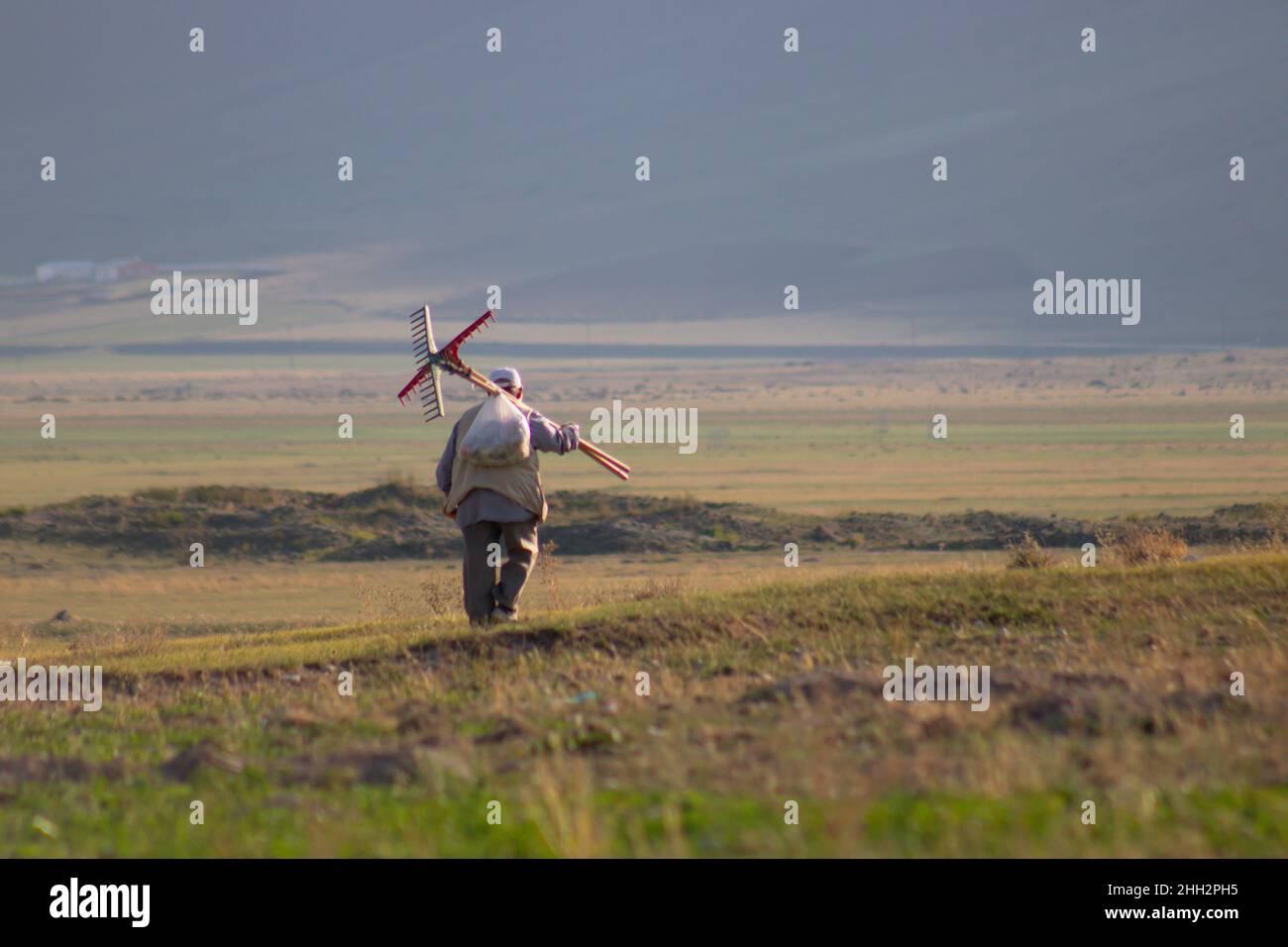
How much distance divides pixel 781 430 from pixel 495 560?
172 feet

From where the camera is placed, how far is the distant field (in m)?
41.5

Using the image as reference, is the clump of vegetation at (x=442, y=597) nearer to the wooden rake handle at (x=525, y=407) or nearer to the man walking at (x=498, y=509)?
the wooden rake handle at (x=525, y=407)

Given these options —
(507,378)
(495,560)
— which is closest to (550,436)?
(507,378)


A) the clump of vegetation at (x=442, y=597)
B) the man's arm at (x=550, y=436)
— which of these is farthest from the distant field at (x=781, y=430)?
the man's arm at (x=550, y=436)

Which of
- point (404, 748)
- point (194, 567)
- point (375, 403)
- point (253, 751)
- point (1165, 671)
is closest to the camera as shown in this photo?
point (404, 748)

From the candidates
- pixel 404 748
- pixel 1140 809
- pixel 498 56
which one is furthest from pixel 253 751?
pixel 498 56

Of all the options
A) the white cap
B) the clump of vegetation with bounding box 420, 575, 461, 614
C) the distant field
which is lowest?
the clump of vegetation with bounding box 420, 575, 461, 614

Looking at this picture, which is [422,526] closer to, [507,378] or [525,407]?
[525,407]

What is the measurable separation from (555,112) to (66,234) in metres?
46.3

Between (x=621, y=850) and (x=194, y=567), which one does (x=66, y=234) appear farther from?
(x=621, y=850)

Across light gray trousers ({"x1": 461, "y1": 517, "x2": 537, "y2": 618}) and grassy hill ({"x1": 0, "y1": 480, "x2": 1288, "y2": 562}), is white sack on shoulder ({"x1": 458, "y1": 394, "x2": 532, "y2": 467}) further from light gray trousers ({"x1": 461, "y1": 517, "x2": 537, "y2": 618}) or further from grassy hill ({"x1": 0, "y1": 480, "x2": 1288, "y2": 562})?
grassy hill ({"x1": 0, "y1": 480, "x2": 1288, "y2": 562})

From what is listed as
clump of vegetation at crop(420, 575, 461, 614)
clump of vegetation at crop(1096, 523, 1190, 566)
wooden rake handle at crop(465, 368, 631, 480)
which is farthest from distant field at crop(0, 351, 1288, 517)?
wooden rake handle at crop(465, 368, 631, 480)

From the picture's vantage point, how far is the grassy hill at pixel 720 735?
597 centimetres

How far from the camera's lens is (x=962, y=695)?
335 inches
